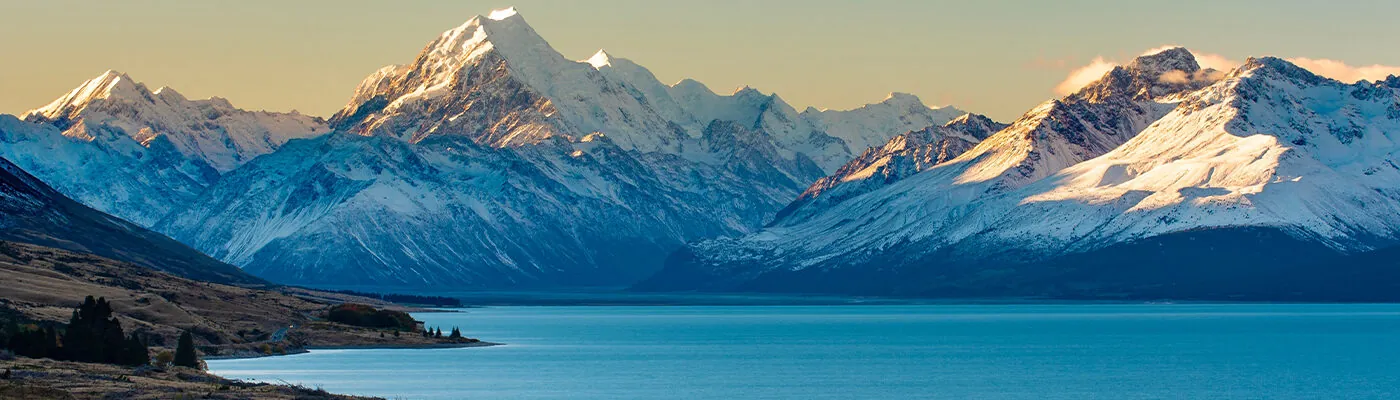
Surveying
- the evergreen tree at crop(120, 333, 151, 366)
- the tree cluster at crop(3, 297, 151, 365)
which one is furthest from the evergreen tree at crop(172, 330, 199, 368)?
the evergreen tree at crop(120, 333, 151, 366)

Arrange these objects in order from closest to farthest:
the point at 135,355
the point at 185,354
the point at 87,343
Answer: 1. the point at 135,355
2. the point at 87,343
3. the point at 185,354

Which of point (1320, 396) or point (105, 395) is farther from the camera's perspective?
point (1320, 396)

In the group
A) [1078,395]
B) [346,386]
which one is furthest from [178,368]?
[1078,395]

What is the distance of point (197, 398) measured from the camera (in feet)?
389

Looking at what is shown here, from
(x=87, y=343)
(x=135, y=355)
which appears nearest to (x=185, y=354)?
(x=135, y=355)

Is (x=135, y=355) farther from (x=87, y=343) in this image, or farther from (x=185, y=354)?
(x=185, y=354)

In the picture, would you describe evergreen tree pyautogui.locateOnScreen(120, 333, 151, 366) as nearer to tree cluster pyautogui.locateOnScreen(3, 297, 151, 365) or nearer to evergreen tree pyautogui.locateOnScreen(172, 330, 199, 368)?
tree cluster pyautogui.locateOnScreen(3, 297, 151, 365)

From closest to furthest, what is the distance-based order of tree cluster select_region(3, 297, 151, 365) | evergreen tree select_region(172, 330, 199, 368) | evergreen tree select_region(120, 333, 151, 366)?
evergreen tree select_region(120, 333, 151, 366)
tree cluster select_region(3, 297, 151, 365)
evergreen tree select_region(172, 330, 199, 368)

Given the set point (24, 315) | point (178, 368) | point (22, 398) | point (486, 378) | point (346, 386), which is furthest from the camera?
point (24, 315)

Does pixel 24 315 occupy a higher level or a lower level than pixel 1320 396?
higher

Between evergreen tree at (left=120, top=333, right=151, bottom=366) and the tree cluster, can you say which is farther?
the tree cluster

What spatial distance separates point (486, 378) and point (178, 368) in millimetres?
34921

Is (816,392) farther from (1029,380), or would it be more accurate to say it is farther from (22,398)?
(22,398)

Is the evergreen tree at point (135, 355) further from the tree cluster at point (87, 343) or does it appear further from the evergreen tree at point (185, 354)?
the evergreen tree at point (185, 354)
